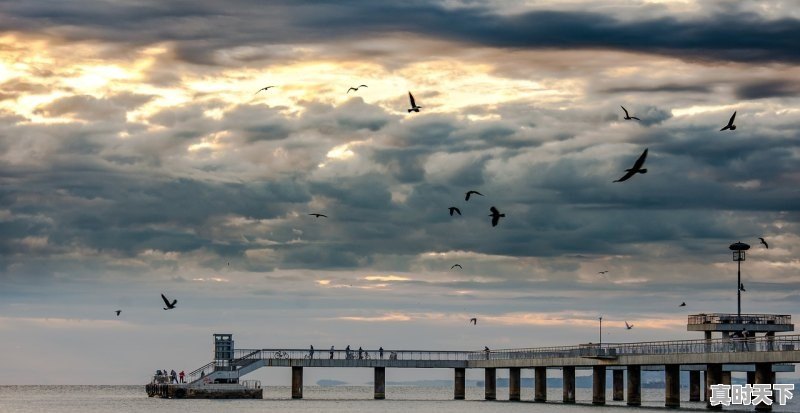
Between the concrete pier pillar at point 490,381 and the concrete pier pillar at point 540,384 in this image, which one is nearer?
the concrete pier pillar at point 540,384

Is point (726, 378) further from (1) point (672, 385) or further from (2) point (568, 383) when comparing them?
(2) point (568, 383)

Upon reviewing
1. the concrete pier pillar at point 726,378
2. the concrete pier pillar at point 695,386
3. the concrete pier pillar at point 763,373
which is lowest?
the concrete pier pillar at point 695,386

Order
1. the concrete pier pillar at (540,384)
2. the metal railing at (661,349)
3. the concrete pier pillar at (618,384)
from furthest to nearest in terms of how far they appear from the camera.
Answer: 1. the concrete pier pillar at (618,384)
2. the concrete pier pillar at (540,384)
3. the metal railing at (661,349)

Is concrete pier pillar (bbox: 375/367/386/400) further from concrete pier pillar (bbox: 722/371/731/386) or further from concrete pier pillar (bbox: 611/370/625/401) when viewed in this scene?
concrete pier pillar (bbox: 722/371/731/386)

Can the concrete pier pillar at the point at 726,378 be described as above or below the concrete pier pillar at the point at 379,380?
above

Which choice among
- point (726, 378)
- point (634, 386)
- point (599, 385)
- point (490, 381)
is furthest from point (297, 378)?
point (726, 378)

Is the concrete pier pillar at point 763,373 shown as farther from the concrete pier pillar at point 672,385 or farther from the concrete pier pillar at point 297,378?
the concrete pier pillar at point 297,378

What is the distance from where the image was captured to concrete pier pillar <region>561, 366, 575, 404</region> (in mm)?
156875

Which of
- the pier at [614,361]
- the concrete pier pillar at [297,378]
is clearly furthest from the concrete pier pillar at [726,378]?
the concrete pier pillar at [297,378]

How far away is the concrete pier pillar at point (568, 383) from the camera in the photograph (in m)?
157

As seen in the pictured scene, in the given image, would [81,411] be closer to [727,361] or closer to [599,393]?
[599,393]

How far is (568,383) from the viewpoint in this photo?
15975 cm

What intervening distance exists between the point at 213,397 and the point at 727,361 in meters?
68.1

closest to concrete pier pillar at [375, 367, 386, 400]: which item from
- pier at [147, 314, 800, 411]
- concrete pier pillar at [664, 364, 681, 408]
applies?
pier at [147, 314, 800, 411]
